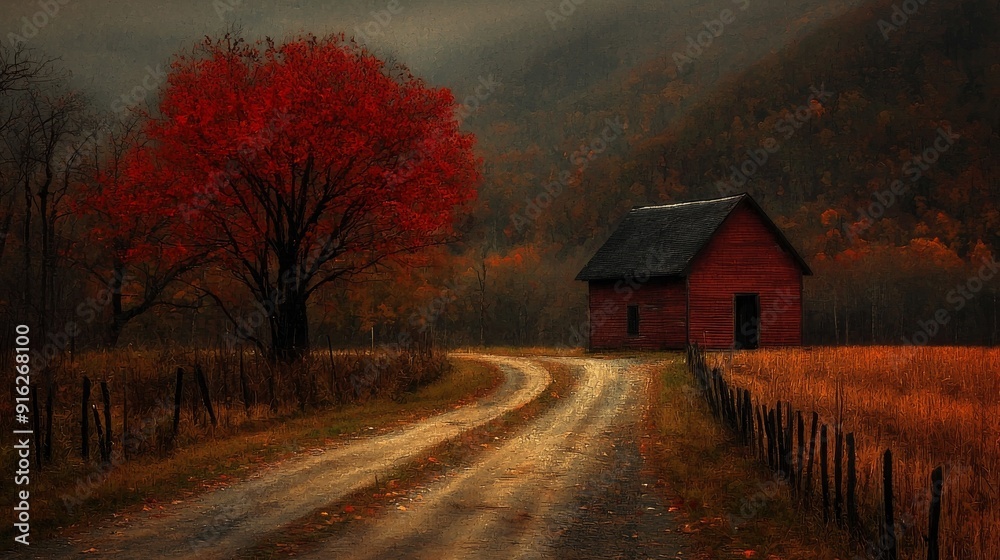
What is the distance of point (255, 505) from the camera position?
1066 centimetres

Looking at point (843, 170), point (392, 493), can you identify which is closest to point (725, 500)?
point (392, 493)

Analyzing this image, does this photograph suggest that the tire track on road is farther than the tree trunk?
No

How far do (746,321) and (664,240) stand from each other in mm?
5703

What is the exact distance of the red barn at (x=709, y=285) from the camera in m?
40.5

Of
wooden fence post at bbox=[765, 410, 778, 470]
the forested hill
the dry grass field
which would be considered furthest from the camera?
the forested hill

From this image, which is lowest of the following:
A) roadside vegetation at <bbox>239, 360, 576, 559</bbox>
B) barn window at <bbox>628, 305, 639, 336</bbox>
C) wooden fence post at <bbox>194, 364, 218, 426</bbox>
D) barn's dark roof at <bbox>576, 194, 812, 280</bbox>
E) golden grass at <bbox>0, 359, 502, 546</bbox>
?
roadside vegetation at <bbox>239, 360, 576, 559</bbox>

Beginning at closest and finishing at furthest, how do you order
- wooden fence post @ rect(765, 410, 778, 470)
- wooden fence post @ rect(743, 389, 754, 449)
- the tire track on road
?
the tire track on road → wooden fence post @ rect(765, 410, 778, 470) → wooden fence post @ rect(743, 389, 754, 449)

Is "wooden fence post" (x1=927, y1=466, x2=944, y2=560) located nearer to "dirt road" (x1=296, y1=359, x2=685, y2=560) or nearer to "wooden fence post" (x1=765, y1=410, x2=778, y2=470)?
"dirt road" (x1=296, y1=359, x2=685, y2=560)

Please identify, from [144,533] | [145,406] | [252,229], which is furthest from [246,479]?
[252,229]

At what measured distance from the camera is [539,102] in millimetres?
181500

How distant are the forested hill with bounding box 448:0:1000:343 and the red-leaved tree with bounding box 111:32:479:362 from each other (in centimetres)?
4508

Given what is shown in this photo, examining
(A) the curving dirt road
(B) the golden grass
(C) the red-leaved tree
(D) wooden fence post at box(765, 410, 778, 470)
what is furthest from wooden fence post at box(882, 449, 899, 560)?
(C) the red-leaved tree

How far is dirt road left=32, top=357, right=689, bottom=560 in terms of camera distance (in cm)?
867

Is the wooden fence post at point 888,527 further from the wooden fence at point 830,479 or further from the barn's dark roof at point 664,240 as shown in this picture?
the barn's dark roof at point 664,240
